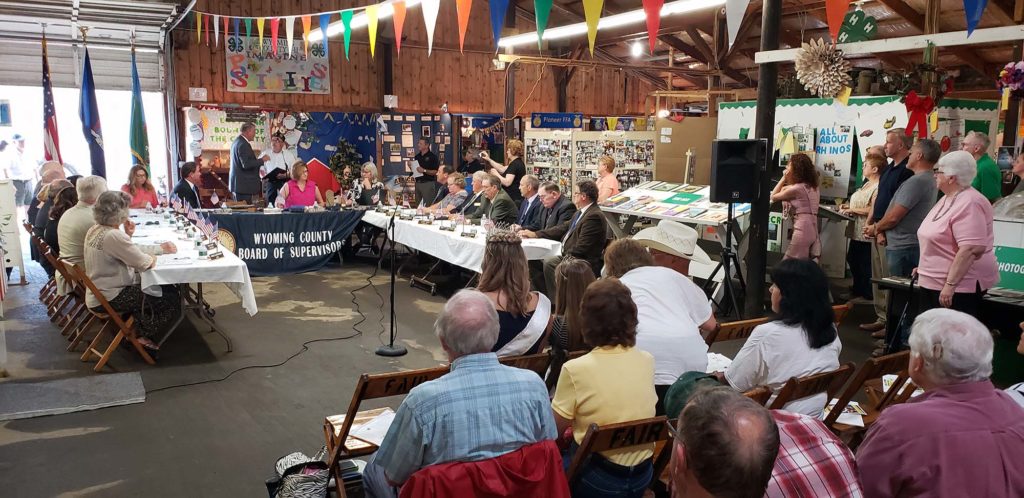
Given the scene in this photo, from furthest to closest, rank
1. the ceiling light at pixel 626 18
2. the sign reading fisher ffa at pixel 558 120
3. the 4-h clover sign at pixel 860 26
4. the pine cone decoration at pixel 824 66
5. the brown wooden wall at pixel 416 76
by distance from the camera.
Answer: the sign reading fisher ffa at pixel 558 120, the brown wooden wall at pixel 416 76, the ceiling light at pixel 626 18, the 4-h clover sign at pixel 860 26, the pine cone decoration at pixel 824 66

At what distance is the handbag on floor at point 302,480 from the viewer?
8.84ft

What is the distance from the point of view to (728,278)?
6277 millimetres

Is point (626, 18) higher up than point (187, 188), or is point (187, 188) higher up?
point (626, 18)

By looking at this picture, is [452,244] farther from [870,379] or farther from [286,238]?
[870,379]

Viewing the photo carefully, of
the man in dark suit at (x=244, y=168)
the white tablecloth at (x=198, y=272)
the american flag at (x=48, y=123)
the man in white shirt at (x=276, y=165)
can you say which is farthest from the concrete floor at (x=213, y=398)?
the man in dark suit at (x=244, y=168)

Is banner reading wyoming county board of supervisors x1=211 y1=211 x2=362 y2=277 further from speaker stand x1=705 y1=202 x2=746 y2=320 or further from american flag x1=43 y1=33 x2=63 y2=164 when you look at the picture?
speaker stand x1=705 y1=202 x2=746 y2=320

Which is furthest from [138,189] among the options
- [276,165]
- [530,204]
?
[530,204]

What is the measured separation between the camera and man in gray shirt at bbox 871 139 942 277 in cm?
513

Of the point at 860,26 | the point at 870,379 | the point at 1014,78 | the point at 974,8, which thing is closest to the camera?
the point at 870,379

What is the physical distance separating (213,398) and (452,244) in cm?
302

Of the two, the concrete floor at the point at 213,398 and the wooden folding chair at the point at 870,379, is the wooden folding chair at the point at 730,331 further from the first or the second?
the concrete floor at the point at 213,398

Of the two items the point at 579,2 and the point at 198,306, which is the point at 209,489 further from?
the point at 579,2

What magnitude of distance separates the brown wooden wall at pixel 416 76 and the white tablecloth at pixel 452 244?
4361 mm

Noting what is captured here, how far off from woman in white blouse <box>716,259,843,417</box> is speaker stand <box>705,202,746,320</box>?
3.32 meters
